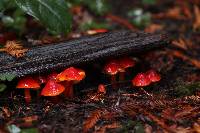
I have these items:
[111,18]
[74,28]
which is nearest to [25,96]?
[74,28]

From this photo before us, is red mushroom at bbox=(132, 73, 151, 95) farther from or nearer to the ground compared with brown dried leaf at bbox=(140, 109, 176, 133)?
farther from the ground

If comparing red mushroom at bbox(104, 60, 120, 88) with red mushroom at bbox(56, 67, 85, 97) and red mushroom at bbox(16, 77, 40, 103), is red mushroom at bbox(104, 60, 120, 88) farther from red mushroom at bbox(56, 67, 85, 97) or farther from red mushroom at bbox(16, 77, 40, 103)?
red mushroom at bbox(16, 77, 40, 103)

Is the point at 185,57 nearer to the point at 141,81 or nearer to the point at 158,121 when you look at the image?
the point at 141,81

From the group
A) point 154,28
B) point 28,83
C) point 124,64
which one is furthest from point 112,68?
point 154,28

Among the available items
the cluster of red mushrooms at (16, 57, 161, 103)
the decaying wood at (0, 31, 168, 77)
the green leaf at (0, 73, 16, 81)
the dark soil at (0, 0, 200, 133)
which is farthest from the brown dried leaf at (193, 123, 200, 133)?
the green leaf at (0, 73, 16, 81)

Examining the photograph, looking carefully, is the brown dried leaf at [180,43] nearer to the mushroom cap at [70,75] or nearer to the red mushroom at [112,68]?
the red mushroom at [112,68]

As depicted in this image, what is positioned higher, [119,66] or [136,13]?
[136,13]

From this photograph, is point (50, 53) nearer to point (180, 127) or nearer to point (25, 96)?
point (25, 96)
